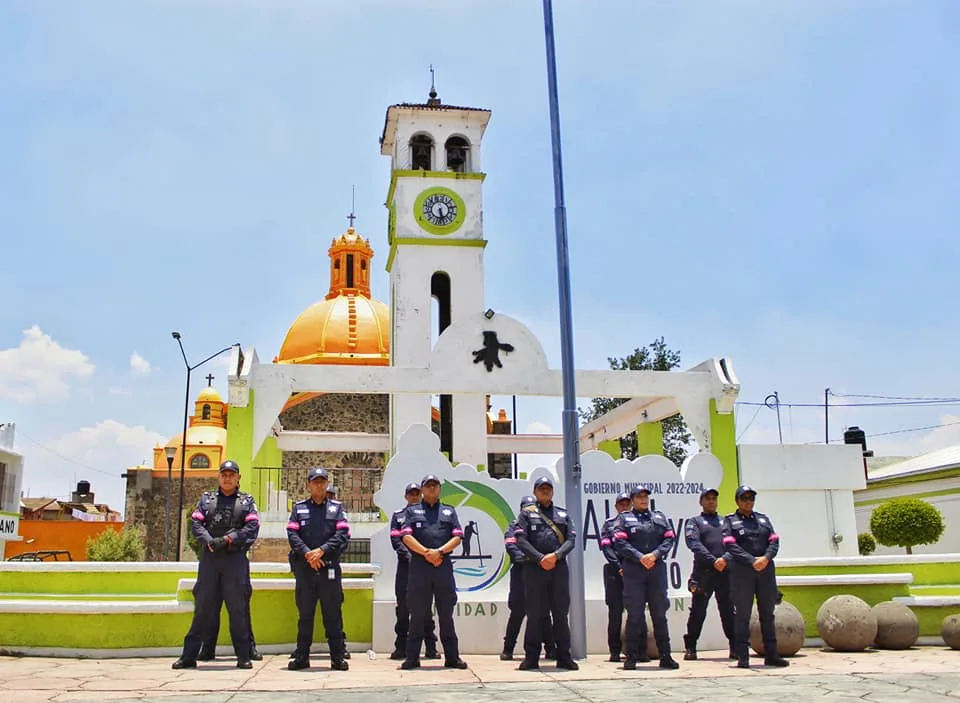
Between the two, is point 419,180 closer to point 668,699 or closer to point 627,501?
point 627,501

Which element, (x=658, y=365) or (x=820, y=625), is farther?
(x=658, y=365)

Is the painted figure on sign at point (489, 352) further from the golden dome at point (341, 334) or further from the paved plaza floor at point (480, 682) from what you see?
the golden dome at point (341, 334)

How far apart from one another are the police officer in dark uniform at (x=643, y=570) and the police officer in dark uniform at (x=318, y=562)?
8.32 feet

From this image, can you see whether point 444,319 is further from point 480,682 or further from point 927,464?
point 927,464

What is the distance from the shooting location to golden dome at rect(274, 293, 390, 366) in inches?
1243

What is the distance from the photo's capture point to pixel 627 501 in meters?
9.60

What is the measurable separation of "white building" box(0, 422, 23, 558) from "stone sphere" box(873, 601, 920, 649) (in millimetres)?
27159

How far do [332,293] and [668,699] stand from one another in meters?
32.0

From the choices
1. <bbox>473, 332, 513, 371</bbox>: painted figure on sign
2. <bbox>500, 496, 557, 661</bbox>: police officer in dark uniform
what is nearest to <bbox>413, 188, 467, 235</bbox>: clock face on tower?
<bbox>473, 332, 513, 371</bbox>: painted figure on sign

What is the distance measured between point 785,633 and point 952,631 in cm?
195

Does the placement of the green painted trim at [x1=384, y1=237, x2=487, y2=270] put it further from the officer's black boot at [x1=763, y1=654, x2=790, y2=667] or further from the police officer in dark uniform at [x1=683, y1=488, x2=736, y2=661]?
the officer's black boot at [x1=763, y1=654, x2=790, y2=667]

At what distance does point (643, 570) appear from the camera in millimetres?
8555

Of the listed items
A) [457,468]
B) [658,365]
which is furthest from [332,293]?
[457,468]

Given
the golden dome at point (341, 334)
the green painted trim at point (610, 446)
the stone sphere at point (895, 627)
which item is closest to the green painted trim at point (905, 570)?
the stone sphere at point (895, 627)
